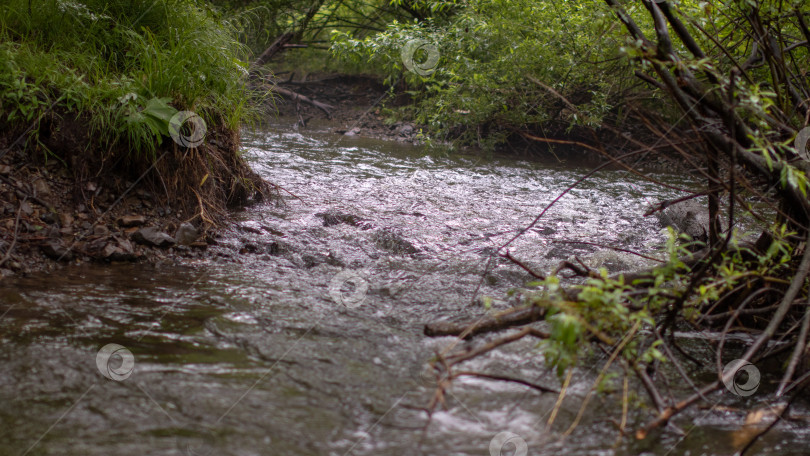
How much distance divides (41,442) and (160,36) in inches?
130

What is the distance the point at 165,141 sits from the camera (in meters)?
4.02

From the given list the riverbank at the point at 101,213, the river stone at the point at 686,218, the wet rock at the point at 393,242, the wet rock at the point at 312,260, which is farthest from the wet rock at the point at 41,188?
the river stone at the point at 686,218

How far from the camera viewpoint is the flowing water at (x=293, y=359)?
6.50 ft

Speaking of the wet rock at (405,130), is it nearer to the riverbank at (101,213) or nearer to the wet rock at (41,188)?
the riverbank at (101,213)

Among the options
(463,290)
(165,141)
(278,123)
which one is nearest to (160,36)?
(165,141)

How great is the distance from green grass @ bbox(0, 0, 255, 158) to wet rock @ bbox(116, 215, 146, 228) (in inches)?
17.1

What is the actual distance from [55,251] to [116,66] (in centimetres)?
150

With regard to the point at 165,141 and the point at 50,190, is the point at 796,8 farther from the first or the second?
the point at 50,190

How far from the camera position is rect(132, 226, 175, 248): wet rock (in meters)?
3.71
